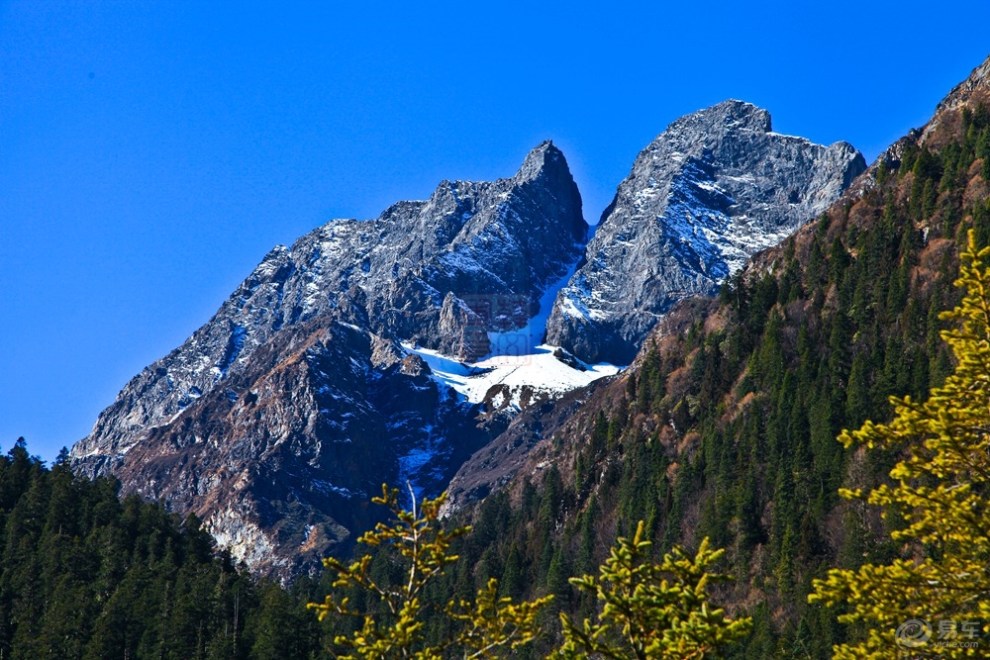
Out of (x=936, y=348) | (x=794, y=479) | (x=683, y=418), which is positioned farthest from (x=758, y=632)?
(x=683, y=418)

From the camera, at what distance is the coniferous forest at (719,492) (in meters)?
102

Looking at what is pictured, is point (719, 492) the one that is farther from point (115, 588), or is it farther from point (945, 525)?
point (945, 525)

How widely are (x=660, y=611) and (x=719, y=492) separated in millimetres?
117480

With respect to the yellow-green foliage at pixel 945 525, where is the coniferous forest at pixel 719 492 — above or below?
above

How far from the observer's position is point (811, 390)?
131750 mm

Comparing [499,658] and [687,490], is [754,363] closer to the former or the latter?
[687,490]

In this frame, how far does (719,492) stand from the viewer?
131000 millimetres

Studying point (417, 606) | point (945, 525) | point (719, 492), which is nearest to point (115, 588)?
point (719, 492)

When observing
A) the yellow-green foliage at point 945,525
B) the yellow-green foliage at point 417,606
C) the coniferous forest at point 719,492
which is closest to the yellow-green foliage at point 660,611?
the yellow-green foliage at point 417,606

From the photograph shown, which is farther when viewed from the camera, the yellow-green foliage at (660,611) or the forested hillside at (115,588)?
the forested hillside at (115,588)

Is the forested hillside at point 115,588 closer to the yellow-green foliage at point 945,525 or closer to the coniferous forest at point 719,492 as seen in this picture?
the coniferous forest at point 719,492

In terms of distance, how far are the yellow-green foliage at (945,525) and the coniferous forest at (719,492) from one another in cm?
6358

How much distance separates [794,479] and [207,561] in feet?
238

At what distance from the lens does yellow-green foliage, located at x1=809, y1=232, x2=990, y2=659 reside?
20.1 metres
